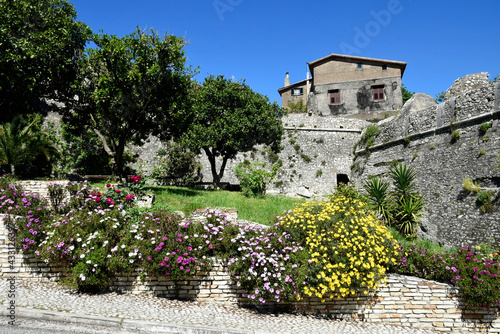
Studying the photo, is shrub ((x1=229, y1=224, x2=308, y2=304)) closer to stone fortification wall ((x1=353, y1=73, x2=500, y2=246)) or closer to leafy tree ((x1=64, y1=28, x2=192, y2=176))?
stone fortification wall ((x1=353, y1=73, x2=500, y2=246))

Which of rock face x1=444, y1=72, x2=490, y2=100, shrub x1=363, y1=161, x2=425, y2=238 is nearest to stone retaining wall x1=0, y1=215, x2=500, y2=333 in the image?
shrub x1=363, y1=161, x2=425, y2=238

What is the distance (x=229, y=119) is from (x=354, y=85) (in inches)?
792

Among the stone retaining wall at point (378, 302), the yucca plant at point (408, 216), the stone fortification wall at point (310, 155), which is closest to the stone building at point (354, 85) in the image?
the stone fortification wall at point (310, 155)

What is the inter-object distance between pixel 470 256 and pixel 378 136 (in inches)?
497

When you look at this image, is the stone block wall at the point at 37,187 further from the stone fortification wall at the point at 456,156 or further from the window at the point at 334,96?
the window at the point at 334,96

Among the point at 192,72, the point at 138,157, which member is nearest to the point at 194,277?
the point at 192,72

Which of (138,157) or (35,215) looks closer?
(35,215)

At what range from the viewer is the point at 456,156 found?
12.8 metres

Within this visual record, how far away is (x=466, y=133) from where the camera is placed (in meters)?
12.7

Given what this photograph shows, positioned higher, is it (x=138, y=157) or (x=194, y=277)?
(x=138, y=157)

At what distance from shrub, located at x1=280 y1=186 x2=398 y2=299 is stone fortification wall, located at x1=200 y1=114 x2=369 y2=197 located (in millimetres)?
18014

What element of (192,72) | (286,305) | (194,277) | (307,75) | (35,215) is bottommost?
(286,305)

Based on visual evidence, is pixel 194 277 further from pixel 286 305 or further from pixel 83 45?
pixel 83 45

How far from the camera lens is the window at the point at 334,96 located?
3319 centimetres
